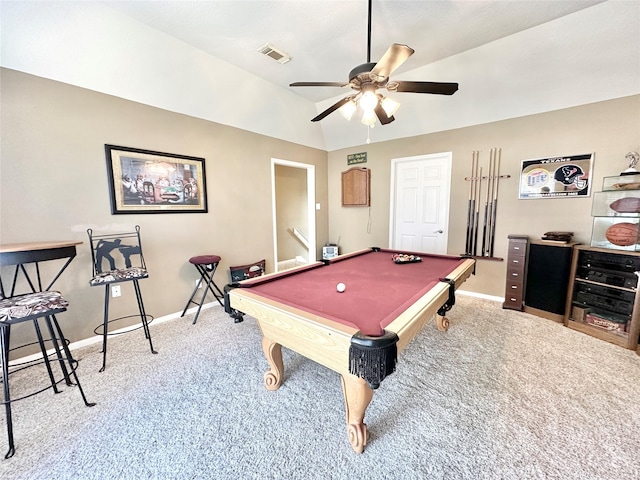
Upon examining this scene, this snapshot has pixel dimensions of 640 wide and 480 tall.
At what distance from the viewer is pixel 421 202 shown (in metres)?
3.99

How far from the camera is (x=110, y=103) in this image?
2.36m

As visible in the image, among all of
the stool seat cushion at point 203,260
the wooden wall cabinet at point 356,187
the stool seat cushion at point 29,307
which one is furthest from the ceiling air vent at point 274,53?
the stool seat cushion at point 29,307

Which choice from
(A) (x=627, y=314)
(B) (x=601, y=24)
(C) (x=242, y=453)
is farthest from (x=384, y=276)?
(B) (x=601, y=24)

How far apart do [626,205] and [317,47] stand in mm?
3482

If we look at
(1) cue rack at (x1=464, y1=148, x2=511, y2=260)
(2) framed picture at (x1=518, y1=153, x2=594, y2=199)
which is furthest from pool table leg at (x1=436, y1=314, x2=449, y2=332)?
(2) framed picture at (x1=518, y1=153, x2=594, y2=199)

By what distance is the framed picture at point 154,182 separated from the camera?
245 cm

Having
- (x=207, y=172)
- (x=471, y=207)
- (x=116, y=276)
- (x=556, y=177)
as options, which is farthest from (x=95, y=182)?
(x=556, y=177)

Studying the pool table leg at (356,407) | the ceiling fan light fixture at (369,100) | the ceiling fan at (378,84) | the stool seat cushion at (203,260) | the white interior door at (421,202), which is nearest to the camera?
the pool table leg at (356,407)

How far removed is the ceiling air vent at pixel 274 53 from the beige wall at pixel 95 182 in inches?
41.2

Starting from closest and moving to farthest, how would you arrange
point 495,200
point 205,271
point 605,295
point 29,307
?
1. point 29,307
2. point 605,295
3. point 205,271
4. point 495,200

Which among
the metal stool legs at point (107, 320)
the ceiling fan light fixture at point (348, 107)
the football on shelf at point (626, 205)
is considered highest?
the ceiling fan light fixture at point (348, 107)

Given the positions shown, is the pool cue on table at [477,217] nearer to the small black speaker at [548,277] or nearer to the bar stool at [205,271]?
the small black speaker at [548,277]

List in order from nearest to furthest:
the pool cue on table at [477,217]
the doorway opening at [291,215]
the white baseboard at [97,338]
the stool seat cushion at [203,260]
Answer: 1. the white baseboard at [97,338]
2. the stool seat cushion at [203,260]
3. the pool cue on table at [477,217]
4. the doorway opening at [291,215]

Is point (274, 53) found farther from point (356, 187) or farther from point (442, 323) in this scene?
point (442, 323)
